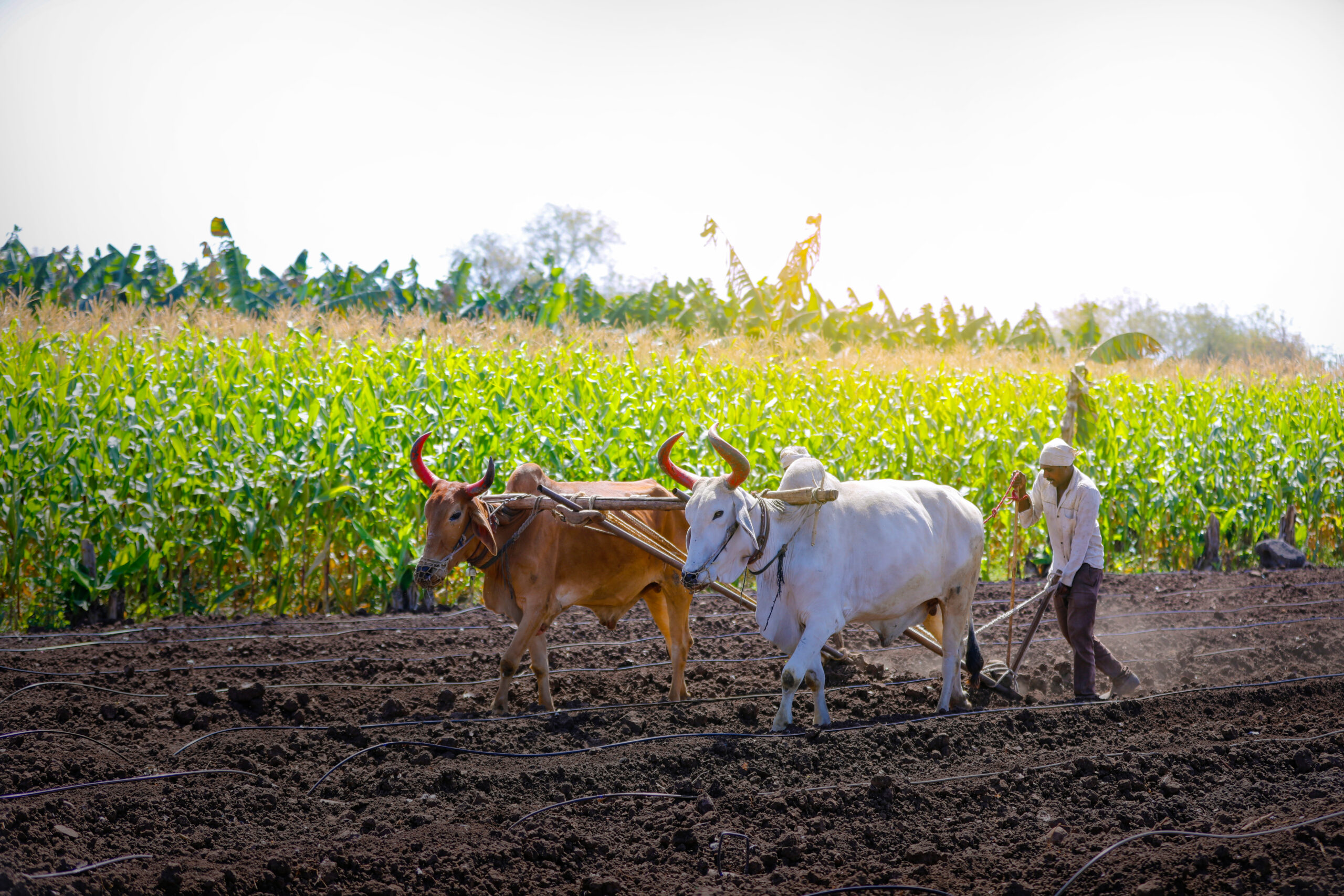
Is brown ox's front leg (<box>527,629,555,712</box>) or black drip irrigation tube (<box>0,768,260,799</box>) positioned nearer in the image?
black drip irrigation tube (<box>0,768,260,799</box>)

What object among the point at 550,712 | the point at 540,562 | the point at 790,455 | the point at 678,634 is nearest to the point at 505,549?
the point at 540,562

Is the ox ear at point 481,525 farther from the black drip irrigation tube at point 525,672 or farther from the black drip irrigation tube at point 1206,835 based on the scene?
the black drip irrigation tube at point 1206,835

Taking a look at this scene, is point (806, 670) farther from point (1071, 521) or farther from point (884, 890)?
point (1071, 521)

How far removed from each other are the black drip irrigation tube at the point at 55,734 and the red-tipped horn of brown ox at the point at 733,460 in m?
3.56

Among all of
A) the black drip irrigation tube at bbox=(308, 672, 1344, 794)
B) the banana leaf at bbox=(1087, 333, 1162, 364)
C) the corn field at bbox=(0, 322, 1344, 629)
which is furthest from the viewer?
the banana leaf at bbox=(1087, 333, 1162, 364)

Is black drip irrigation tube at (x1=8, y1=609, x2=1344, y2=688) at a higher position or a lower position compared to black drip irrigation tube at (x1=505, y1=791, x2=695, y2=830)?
lower

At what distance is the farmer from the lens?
6227 mm

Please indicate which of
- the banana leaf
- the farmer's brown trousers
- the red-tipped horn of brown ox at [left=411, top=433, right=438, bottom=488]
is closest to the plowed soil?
the farmer's brown trousers

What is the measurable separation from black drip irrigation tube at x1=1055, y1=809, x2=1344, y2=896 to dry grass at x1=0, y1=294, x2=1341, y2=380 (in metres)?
10.8

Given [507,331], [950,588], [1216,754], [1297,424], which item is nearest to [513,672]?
[950,588]

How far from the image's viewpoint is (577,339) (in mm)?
14922

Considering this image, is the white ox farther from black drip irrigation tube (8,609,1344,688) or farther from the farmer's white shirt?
black drip irrigation tube (8,609,1344,688)

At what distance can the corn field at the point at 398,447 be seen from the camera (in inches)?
340

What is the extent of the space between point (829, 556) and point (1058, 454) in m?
1.80
